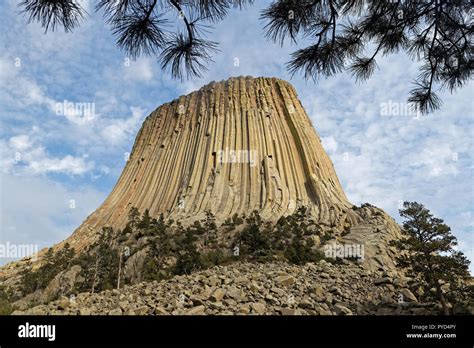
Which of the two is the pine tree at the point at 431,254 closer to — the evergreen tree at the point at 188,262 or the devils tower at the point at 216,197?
the devils tower at the point at 216,197

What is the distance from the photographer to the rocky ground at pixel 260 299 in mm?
4840

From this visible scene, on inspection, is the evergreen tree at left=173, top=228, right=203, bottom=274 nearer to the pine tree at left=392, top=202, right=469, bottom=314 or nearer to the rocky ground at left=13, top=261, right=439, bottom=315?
the rocky ground at left=13, top=261, right=439, bottom=315

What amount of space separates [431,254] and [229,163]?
66.2 feet

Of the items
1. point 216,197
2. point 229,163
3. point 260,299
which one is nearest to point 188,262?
point 260,299

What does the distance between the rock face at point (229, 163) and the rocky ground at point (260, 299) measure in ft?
46.3

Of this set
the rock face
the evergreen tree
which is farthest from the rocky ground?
the rock face

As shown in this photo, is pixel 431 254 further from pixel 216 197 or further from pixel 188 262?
pixel 216 197

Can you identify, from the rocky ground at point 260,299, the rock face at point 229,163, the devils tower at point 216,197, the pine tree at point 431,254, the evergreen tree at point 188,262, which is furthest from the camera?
the rock face at point 229,163

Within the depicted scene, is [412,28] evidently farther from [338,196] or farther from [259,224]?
[338,196]

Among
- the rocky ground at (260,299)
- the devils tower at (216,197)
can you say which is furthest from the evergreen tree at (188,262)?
the rocky ground at (260,299)

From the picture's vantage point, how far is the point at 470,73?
4246 millimetres

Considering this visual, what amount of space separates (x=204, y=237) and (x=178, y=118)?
1599cm

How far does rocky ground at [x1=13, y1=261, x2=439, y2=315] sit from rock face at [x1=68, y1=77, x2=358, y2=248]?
1412cm
